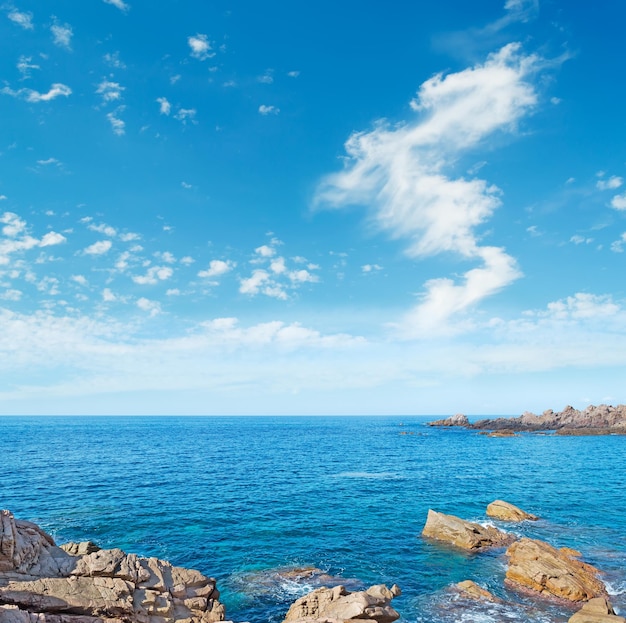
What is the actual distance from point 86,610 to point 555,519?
47617 millimetres

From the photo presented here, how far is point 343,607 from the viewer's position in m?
22.3

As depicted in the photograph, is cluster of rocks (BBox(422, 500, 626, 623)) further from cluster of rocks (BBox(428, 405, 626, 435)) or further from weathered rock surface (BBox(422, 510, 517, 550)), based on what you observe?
cluster of rocks (BBox(428, 405, 626, 435))

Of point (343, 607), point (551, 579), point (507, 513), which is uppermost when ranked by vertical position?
point (343, 607)

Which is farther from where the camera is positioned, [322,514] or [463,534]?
[322,514]

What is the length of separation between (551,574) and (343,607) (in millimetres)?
17744

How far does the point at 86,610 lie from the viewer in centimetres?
2072

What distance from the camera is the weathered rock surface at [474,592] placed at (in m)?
28.8

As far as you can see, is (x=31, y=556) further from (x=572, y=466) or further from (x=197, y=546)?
(x=572, y=466)

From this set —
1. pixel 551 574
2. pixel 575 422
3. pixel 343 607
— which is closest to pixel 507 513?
pixel 551 574

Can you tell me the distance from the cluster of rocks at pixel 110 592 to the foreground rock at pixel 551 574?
44.6 ft

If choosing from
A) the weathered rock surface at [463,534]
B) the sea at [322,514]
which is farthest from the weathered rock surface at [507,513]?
the weathered rock surface at [463,534]

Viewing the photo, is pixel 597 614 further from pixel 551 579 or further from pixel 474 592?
pixel 474 592

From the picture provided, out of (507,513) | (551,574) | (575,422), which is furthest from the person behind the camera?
(575,422)

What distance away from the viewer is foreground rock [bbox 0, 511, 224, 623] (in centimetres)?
2012
